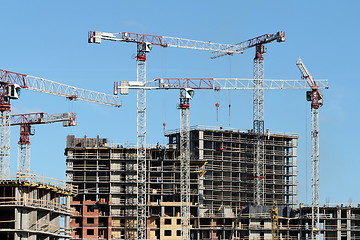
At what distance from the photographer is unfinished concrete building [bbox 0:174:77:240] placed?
11075cm

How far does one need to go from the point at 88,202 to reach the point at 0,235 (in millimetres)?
85910

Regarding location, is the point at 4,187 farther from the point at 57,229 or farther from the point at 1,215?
the point at 57,229

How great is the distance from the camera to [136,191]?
199 metres

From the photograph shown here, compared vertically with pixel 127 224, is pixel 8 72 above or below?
above

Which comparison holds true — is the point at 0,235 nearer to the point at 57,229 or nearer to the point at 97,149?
the point at 57,229

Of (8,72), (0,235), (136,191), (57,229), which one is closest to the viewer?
(0,235)

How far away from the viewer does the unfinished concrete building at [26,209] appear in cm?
11075

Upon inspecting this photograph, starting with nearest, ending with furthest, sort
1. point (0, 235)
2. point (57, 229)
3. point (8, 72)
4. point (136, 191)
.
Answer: point (0, 235) → point (57, 229) → point (8, 72) → point (136, 191)

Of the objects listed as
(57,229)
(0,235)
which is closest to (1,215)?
(0,235)

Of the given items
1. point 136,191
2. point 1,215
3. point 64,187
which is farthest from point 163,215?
point 1,215

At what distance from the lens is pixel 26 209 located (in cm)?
11212

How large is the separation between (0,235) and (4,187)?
223 inches

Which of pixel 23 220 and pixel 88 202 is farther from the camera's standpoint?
pixel 88 202

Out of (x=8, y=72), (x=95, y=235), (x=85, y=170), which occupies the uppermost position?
(x=8, y=72)
